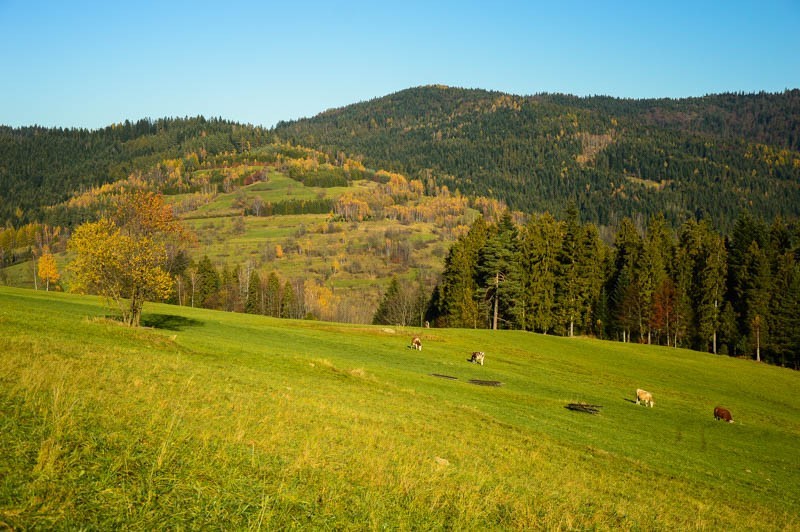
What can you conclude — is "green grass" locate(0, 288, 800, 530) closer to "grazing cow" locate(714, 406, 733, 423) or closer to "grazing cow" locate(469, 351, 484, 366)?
"grazing cow" locate(714, 406, 733, 423)

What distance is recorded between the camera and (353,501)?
26.2 ft

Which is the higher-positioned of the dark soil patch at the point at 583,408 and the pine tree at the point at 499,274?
the pine tree at the point at 499,274

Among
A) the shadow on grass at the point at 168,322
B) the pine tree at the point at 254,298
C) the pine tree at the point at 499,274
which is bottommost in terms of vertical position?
the pine tree at the point at 254,298

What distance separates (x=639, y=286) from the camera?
78.6m

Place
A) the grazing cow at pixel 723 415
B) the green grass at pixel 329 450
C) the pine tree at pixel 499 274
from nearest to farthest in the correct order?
the green grass at pixel 329 450, the grazing cow at pixel 723 415, the pine tree at pixel 499 274

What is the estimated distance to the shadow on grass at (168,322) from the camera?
140 ft

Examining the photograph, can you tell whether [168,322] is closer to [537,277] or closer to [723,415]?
[723,415]

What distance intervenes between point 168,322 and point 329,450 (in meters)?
40.6

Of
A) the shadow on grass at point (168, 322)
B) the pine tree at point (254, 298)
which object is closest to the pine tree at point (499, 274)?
the shadow on grass at point (168, 322)

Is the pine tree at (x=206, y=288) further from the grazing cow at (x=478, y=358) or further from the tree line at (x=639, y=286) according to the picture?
the grazing cow at (x=478, y=358)

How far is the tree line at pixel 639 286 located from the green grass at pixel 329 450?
4443 centimetres

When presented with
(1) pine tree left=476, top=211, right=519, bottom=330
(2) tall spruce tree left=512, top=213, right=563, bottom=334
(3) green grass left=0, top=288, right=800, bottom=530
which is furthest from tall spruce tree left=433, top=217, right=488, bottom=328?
(3) green grass left=0, top=288, right=800, bottom=530

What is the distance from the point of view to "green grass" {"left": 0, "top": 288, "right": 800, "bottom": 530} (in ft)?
22.1

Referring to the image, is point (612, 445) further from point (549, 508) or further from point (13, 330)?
point (13, 330)
